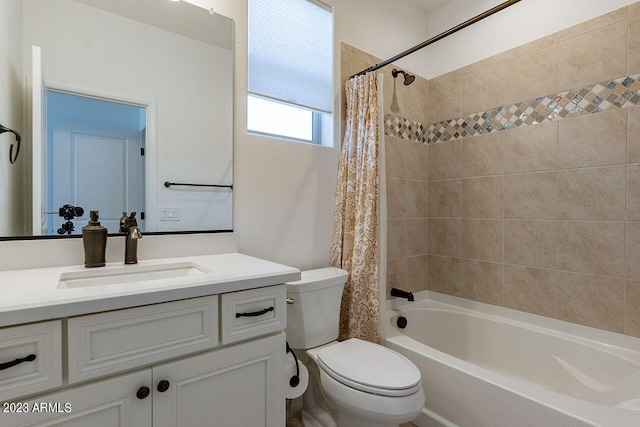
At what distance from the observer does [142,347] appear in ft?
2.82

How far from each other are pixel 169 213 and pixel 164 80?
600mm

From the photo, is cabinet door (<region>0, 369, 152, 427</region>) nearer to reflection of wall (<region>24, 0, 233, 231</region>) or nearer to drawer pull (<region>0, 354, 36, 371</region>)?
drawer pull (<region>0, 354, 36, 371</region>)

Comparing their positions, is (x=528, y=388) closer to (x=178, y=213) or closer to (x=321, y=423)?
(x=321, y=423)

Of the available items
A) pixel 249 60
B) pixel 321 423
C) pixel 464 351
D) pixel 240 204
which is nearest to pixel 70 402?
pixel 240 204

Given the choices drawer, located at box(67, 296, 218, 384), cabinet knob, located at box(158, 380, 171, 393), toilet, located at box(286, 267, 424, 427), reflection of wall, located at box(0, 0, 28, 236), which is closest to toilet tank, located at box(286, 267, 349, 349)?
toilet, located at box(286, 267, 424, 427)

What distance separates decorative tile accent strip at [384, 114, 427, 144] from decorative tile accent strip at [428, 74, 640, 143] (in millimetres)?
136

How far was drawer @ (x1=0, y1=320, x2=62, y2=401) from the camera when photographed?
696mm

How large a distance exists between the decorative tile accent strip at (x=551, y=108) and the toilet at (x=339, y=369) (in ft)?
4.75

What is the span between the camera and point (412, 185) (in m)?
2.46

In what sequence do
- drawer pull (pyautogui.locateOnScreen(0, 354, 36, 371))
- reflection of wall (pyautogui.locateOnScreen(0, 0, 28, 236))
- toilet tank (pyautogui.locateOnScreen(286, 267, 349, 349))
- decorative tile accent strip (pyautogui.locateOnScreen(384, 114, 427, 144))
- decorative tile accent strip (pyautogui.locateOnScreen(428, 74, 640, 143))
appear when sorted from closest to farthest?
drawer pull (pyautogui.locateOnScreen(0, 354, 36, 371))
reflection of wall (pyautogui.locateOnScreen(0, 0, 28, 236))
toilet tank (pyautogui.locateOnScreen(286, 267, 349, 349))
decorative tile accent strip (pyautogui.locateOnScreen(428, 74, 640, 143))
decorative tile accent strip (pyautogui.locateOnScreen(384, 114, 427, 144))

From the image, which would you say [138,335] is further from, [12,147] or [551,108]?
[551,108]

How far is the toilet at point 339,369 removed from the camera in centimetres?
122

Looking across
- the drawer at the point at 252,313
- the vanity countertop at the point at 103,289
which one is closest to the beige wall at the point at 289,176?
the vanity countertop at the point at 103,289

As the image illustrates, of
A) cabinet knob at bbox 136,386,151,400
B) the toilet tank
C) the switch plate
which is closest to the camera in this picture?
cabinet knob at bbox 136,386,151,400
